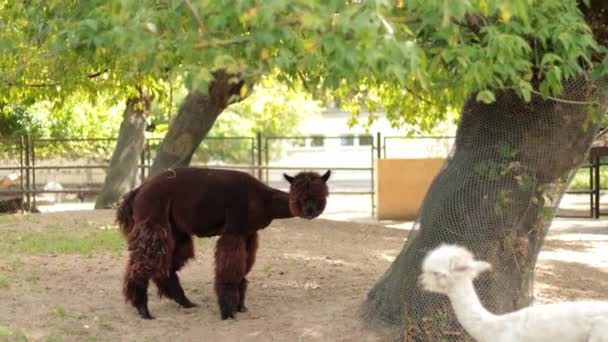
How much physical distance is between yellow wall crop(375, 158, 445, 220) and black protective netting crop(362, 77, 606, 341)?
11881 millimetres

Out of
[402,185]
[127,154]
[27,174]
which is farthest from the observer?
[27,174]

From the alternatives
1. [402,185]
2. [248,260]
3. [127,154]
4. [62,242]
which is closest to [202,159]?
[402,185]

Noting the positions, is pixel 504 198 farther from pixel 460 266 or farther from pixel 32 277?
pixel 32 277

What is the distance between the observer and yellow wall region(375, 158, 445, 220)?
19219mm

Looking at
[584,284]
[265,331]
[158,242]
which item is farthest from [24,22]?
[584,284]

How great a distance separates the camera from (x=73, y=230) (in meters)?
12.7

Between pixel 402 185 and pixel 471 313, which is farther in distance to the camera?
pixel 402 185

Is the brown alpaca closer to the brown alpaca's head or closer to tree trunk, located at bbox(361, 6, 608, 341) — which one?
the brown alpaca's head

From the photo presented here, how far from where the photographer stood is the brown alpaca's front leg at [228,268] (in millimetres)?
7910

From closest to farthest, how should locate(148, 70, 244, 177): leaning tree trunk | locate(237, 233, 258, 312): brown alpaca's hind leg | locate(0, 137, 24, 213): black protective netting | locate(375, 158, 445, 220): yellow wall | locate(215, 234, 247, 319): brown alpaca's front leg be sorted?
locate(215, 234, 247, 319): brown alpaca's front leg < locate(237, 233, 258, 312): brown alpaca's hind leg < locate(148, 70, 244, 177): leaning tree trunk < locate(375, 158, 445, 220): yellow wall < locate(0, 137, 24, 213): black protective netting

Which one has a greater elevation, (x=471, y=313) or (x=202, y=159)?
(x=202, y=159)

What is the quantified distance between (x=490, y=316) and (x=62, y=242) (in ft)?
25.9

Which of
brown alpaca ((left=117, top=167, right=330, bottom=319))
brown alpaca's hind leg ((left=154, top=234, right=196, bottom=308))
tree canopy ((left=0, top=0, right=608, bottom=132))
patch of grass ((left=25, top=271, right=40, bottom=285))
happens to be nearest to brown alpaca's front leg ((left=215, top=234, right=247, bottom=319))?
brown alpaca ((left=117, top=167, right=330, bottom=319))

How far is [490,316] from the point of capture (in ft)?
15.8
